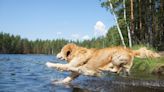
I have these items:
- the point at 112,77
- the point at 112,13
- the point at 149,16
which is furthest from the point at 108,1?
the point at 112,77

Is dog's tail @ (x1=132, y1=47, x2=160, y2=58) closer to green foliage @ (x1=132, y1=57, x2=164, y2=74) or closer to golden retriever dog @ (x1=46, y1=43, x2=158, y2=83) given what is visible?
golden retriever dog @ (x1=46, y1=43, x2=158, y2=83)

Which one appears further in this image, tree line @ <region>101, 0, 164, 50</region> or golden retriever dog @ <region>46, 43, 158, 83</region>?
tree line @ <region>101, 0, 164, 50</region>

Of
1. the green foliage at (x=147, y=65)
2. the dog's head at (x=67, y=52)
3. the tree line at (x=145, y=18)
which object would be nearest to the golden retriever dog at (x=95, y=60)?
the dog's head at (x=67, y=52)

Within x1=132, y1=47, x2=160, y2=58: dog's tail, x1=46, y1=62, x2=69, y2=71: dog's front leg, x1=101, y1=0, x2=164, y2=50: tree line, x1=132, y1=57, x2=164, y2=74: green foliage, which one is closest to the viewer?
x1=132, y1=47, x2=160, y2=58: dog's tail

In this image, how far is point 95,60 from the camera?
15.7 metres

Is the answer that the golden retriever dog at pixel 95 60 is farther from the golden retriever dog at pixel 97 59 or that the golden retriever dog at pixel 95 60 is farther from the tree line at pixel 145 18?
the tree line at pixel 145 18

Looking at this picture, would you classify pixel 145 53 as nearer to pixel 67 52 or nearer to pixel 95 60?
pixel 95 60

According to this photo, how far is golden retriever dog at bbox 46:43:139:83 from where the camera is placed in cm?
1498

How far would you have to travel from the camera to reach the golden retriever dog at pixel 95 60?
15.0 m

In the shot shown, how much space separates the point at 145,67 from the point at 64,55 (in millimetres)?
13892

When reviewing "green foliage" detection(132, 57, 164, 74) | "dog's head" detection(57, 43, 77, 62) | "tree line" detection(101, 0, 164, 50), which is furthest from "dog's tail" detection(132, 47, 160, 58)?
"tree line" detection(101, 0, 164, 50)

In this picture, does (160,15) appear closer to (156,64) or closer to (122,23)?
(122,23)

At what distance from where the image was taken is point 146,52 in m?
14.3

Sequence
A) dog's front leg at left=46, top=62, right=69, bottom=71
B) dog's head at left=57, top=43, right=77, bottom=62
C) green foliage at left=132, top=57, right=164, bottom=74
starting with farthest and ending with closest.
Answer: green foliage at left=132, top=57, right=164, bottom=74, dog's head at left=57, top=43, right=77, bottom=62, dog's front leg at left=46, top=62, right=69, bottom=71
